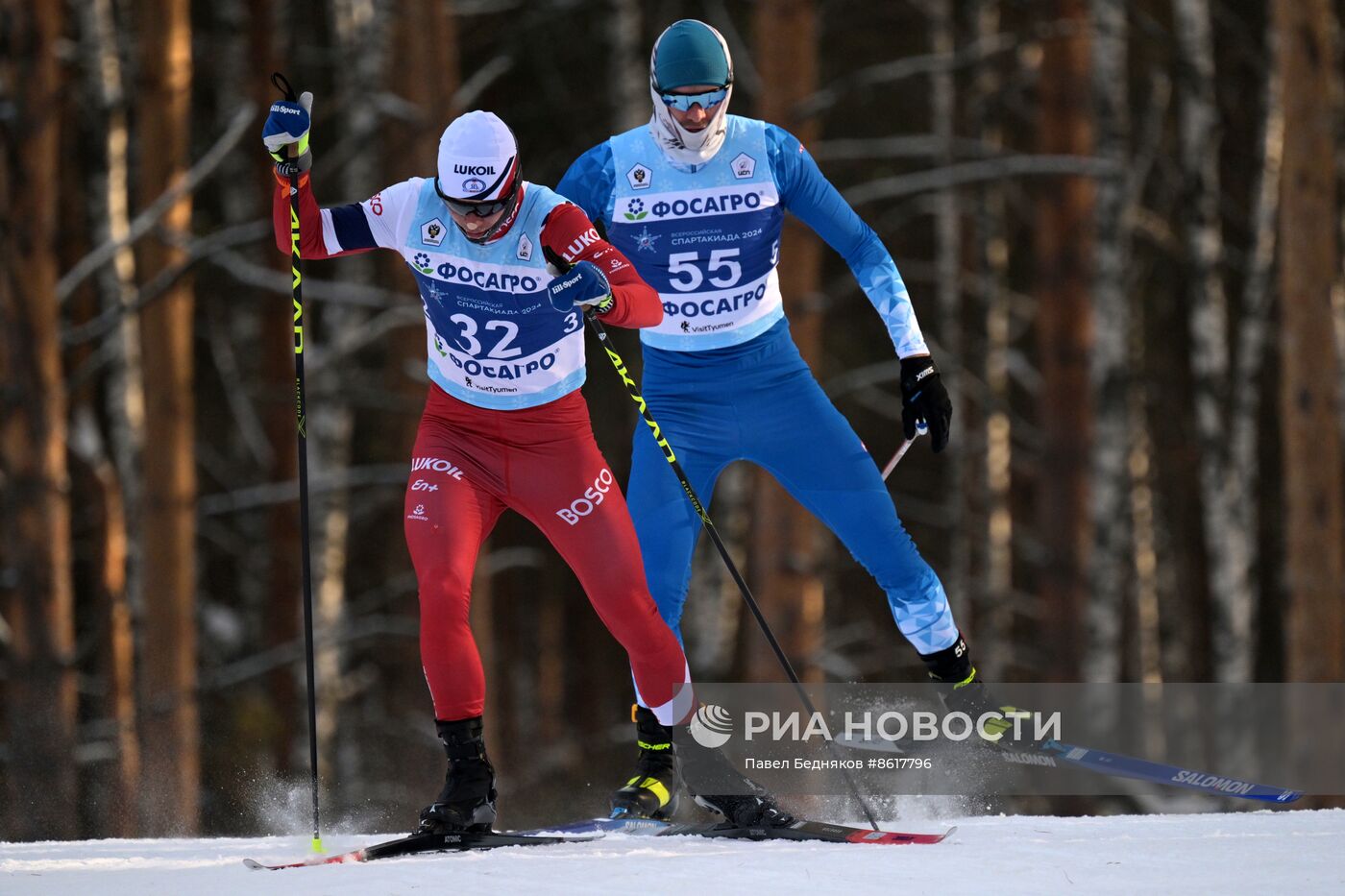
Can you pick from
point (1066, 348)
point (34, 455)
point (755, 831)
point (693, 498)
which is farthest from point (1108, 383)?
point (34, 455)

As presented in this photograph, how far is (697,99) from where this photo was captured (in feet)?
19.8

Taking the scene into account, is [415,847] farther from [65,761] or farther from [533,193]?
[65,761]

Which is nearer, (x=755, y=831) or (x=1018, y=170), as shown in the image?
(x=755, y=831)

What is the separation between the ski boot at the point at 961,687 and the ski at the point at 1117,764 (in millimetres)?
168

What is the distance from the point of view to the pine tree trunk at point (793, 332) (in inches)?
390

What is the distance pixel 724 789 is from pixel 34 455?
18.7 feet

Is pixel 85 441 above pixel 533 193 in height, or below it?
below

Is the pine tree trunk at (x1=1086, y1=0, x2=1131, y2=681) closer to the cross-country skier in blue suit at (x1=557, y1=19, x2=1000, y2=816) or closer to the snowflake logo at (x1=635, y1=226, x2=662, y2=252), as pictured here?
the cross-country skier in blue suit at (x1=557, y1=19, x2=1000, y2=816)

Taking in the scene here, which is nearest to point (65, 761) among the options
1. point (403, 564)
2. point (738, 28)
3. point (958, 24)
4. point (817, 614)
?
point (817, 614)

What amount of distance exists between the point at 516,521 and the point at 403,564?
3433 mm

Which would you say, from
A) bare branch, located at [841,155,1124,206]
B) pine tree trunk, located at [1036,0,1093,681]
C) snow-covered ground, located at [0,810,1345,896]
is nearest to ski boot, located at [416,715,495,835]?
snow-covered ground, located at [0,810,1345,896]

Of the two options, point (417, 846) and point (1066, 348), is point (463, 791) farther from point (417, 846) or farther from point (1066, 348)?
point (1066, 348)

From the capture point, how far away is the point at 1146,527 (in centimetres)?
1727

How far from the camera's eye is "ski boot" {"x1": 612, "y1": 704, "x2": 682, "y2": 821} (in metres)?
6.24
